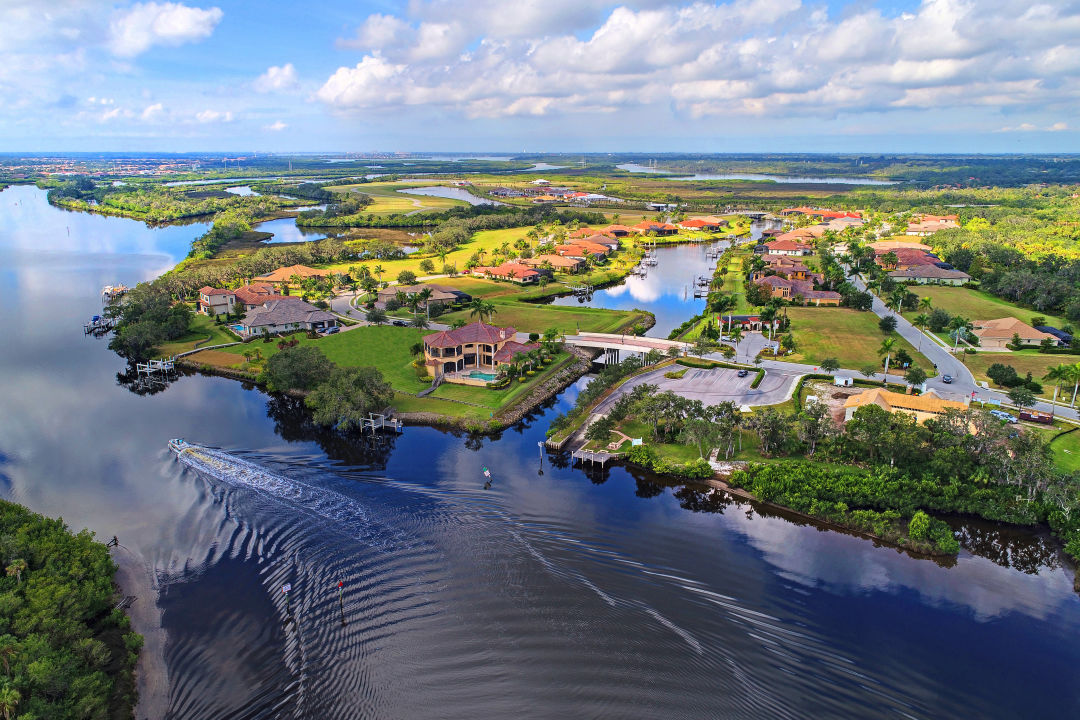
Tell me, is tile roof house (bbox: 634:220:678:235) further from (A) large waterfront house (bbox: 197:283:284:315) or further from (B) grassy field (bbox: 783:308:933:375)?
(A) large waterfront house (bbox: 197:283:284:315)

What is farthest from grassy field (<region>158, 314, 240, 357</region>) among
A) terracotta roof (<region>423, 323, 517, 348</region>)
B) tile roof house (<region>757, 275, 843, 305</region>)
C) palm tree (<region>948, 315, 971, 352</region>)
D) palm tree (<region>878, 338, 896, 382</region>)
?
palm tree (<region>948, 315, 971, 352</region>)

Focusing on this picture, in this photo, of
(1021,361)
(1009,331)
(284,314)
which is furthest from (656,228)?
(284,314)

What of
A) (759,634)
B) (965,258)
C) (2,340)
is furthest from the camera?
(965,258)

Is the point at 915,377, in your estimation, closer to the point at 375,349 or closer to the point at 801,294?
the point at 801,294

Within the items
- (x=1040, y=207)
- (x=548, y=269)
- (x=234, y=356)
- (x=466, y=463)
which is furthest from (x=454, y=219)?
(x=1040, y=207)

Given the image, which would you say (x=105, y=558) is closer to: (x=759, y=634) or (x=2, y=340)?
(x=759, y=634)
